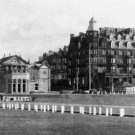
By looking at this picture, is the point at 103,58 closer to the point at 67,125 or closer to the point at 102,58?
the point at 102,58

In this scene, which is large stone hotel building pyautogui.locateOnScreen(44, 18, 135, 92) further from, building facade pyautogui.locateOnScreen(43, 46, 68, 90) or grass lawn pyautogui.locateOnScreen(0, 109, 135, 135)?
grass lawn pyautogui.locateOnScreen(0, 109, 135, 135)

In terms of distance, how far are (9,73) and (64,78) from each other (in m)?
34.6

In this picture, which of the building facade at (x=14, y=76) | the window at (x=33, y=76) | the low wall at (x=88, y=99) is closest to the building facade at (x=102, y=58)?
the window at (x=33, y=76)

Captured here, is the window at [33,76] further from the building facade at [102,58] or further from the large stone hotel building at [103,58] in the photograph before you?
the large stone hotel building at [103,58]

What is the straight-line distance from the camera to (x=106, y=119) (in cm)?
6325

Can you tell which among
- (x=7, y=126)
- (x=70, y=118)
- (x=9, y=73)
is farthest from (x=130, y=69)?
(x=7, y=126)

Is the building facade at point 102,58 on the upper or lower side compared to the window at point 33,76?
upper

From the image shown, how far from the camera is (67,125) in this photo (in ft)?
187

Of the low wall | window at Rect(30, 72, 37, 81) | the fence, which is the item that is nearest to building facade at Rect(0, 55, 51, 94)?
window at Rect(30, 72, 37, 81)

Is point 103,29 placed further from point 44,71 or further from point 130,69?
point 44,71

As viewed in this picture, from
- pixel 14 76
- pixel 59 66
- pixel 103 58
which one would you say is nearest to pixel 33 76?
pixel 14 76

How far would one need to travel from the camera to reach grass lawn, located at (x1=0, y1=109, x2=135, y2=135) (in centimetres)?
5025

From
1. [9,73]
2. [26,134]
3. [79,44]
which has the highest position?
[79,44]

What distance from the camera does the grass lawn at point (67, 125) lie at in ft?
165
